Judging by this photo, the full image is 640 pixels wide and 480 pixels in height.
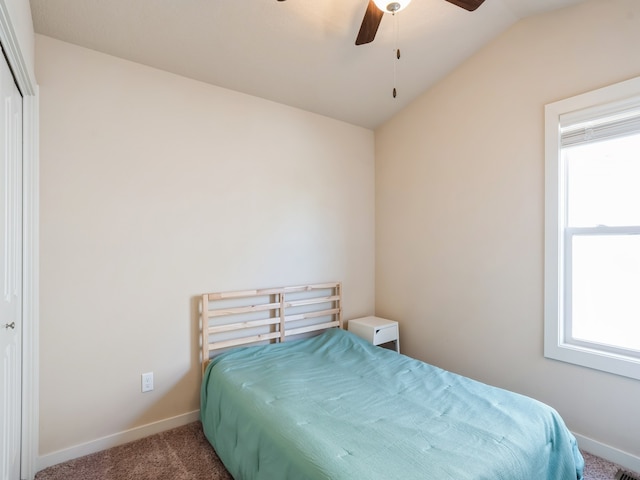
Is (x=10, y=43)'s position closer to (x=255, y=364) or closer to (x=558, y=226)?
(x=255, y=364)

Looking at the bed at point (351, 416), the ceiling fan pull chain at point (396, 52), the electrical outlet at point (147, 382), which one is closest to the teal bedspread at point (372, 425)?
the bed at point (351, 416)

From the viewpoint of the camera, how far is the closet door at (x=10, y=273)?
1.32m

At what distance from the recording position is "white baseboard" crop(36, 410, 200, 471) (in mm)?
1878

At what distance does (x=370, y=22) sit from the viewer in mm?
1667

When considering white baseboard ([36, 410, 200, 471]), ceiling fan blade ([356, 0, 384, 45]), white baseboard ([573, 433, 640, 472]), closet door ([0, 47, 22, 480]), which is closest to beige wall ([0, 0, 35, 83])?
closet door ([0, 47, 22, 480])

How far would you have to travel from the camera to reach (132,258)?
7.03ft

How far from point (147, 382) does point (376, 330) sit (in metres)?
1.86

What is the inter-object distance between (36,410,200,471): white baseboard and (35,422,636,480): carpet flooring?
3 cm

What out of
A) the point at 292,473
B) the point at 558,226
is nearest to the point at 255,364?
the point at 292,473

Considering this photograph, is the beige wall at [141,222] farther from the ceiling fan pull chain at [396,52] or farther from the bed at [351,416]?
the ceiling fan pull chain at [396,52]

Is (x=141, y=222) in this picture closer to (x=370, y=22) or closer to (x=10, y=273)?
(x=10, y=273)

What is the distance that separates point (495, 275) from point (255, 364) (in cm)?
193

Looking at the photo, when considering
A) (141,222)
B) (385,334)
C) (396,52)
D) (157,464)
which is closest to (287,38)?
(396,52)

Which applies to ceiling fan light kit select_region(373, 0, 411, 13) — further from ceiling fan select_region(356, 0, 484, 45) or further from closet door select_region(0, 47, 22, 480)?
closet door select_region(0, 47, 22, 480)
